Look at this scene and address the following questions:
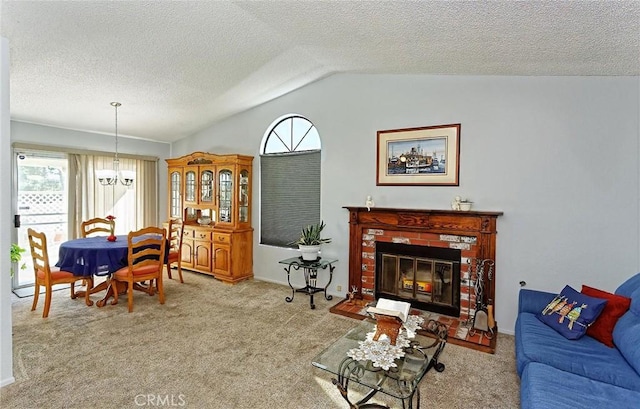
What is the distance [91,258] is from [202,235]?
1804 mm

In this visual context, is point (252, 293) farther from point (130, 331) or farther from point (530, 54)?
point (530, 54)

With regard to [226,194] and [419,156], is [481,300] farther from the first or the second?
[226,194]

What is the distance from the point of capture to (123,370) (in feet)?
8.42

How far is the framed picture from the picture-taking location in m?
3.72

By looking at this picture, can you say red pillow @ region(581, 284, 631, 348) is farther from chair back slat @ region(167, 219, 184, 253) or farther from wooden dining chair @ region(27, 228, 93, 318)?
wooden dining chair @ region(27, 228, 93, 318)

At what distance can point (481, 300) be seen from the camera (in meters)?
3.47

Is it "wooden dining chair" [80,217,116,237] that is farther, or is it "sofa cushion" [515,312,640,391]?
"wooden dining chair" [80,217,116,237]

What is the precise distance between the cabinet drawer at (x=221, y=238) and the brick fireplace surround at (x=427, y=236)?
197 cm

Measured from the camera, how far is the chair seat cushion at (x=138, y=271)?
3871 mm

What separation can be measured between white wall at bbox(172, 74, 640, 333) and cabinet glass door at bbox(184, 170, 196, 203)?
2.80 m

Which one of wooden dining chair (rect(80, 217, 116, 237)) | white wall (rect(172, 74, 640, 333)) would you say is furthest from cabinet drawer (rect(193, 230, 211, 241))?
white wall (rect(172, 74, 640, 333))

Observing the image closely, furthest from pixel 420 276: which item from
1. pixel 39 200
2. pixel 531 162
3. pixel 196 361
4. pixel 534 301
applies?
pixel 39 200

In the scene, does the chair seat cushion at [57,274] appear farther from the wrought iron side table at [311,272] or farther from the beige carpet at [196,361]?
the wrought iron side table at [311,272]

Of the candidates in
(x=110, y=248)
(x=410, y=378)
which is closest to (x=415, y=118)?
(x=410, y=378)
